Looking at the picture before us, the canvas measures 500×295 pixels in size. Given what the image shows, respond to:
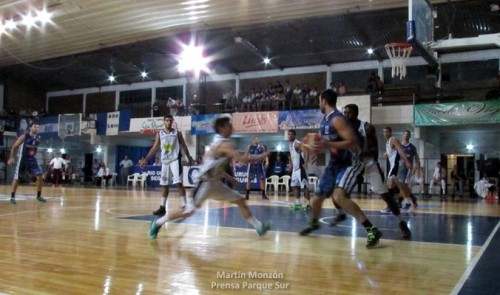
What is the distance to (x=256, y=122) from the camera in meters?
24.7

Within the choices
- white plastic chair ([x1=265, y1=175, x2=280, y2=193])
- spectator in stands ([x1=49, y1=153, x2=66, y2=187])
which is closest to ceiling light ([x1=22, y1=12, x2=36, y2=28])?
spectator in stands ([x1=49, y1=153, x2=66, y2=187])

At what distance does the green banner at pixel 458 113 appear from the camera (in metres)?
19.7

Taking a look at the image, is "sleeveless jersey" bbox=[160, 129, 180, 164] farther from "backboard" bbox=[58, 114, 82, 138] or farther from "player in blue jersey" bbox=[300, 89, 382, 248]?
"backboard" bbox=[58, 114, 82, 138]

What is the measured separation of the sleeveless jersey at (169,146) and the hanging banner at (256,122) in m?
15.4

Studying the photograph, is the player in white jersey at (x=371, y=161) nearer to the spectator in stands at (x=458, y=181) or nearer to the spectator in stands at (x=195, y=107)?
the spectator in stands at (x=458, y=181)

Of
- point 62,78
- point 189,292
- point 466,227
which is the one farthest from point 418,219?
point 62,78

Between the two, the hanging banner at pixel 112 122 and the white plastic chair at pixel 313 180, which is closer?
the white plastic chair at pixel 313 180

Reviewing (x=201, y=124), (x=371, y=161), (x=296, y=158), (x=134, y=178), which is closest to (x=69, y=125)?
(x=134, y=178)

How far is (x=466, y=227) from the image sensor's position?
24.7 feet

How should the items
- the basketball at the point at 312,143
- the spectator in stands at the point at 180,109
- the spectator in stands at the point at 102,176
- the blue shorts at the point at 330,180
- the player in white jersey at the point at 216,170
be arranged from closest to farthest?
1. the basketball at the point at 312,143
2. the player in white jersey at the point at 216,170
3. the blue shorts at the point at 330,180
4. the spectator in stands at the point at 180,109
5. the spectator in stands at the point at 102,176

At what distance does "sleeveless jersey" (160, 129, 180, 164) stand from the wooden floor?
2.41 m

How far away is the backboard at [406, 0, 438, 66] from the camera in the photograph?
11.6 metres

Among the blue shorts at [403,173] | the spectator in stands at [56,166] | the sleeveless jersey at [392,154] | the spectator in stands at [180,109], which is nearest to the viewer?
the sleeveless jersey at [392,154]

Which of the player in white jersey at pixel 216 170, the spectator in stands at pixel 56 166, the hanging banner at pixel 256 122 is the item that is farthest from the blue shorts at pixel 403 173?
the spectator in stands at pixel 56 166
